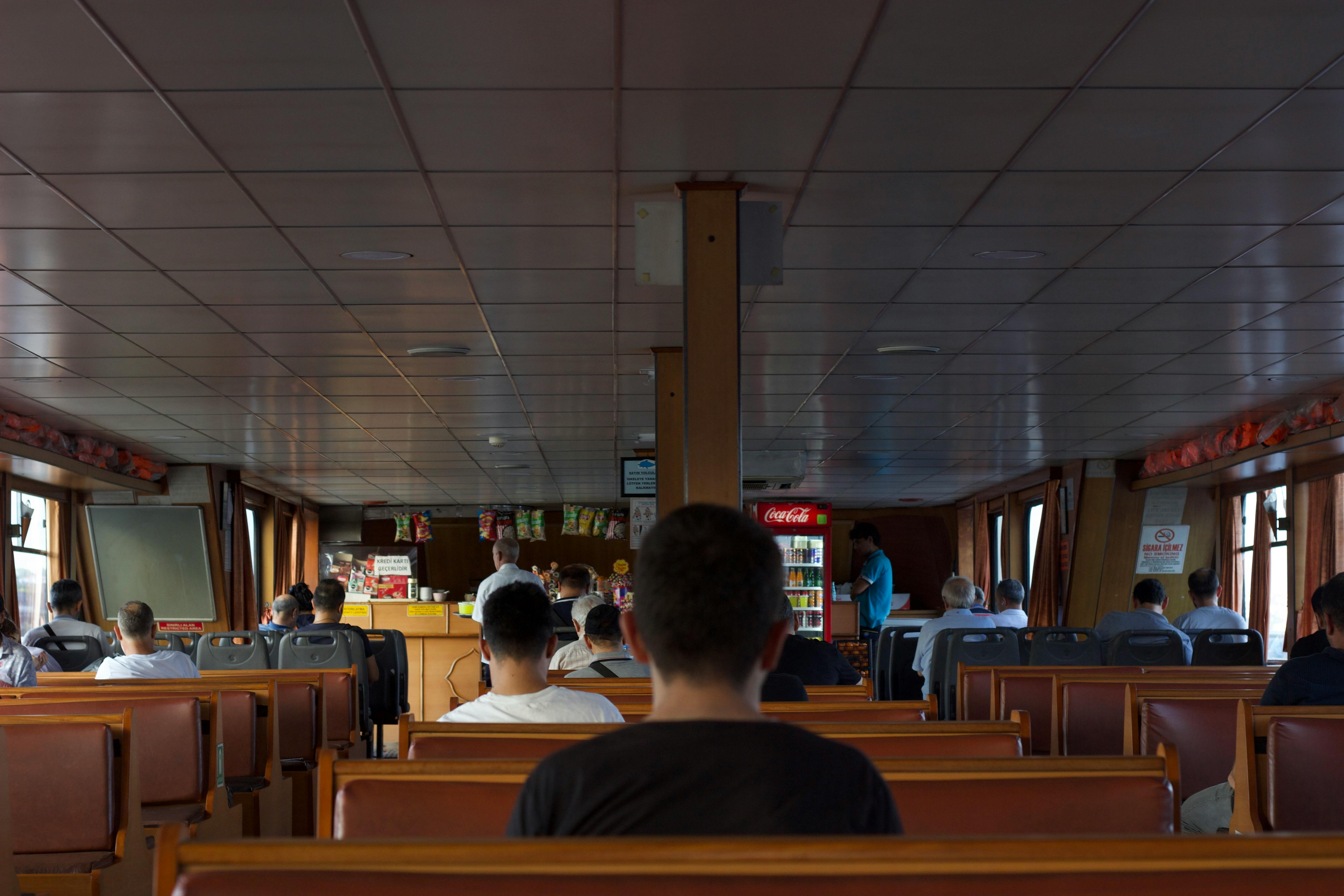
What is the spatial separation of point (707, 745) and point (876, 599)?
1061 cm

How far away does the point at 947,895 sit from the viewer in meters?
1.00

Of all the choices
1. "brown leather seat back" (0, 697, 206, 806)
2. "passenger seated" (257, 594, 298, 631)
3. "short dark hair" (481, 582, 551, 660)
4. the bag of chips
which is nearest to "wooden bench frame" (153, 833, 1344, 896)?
"short dark hair" (481, 582, 551, 660)

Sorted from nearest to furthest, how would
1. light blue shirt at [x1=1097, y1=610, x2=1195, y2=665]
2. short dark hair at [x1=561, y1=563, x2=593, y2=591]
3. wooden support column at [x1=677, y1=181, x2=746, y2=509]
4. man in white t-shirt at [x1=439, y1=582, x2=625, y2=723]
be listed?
man in white t-shirt at [x1=439, y1=582, x2=625, y2=723]
wooden support column at [x1=677, y1=181, x2=746, y2=509]
light blue shirt at [x1=1097, y1=610, x2=1195, y2=665]
short dark hair at [x1=561, y1=563, x2=593, y2=591]

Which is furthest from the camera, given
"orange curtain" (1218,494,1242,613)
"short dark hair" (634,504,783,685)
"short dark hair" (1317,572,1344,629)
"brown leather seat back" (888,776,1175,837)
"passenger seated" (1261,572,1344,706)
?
"orange curtain" (1218,494,1242,613)

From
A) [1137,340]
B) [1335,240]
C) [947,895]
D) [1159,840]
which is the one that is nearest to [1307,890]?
[1159,840]

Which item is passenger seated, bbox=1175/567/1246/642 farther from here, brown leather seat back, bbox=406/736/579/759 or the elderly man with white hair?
brown leather seat back, bbox=406/736/579/759

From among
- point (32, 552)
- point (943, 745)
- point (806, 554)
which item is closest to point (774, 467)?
point (806, 554)

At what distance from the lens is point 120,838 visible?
10.8ft

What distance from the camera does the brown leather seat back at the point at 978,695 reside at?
555 cm

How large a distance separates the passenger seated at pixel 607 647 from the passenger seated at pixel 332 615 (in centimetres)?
276

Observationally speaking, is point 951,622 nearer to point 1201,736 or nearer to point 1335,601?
point 1201,736

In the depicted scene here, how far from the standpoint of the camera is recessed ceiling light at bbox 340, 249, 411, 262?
5129 mm

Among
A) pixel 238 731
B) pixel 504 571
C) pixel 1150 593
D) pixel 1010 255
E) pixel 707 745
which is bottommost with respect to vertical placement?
pixel 238 731

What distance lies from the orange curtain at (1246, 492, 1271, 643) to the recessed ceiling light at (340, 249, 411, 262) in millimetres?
9681
